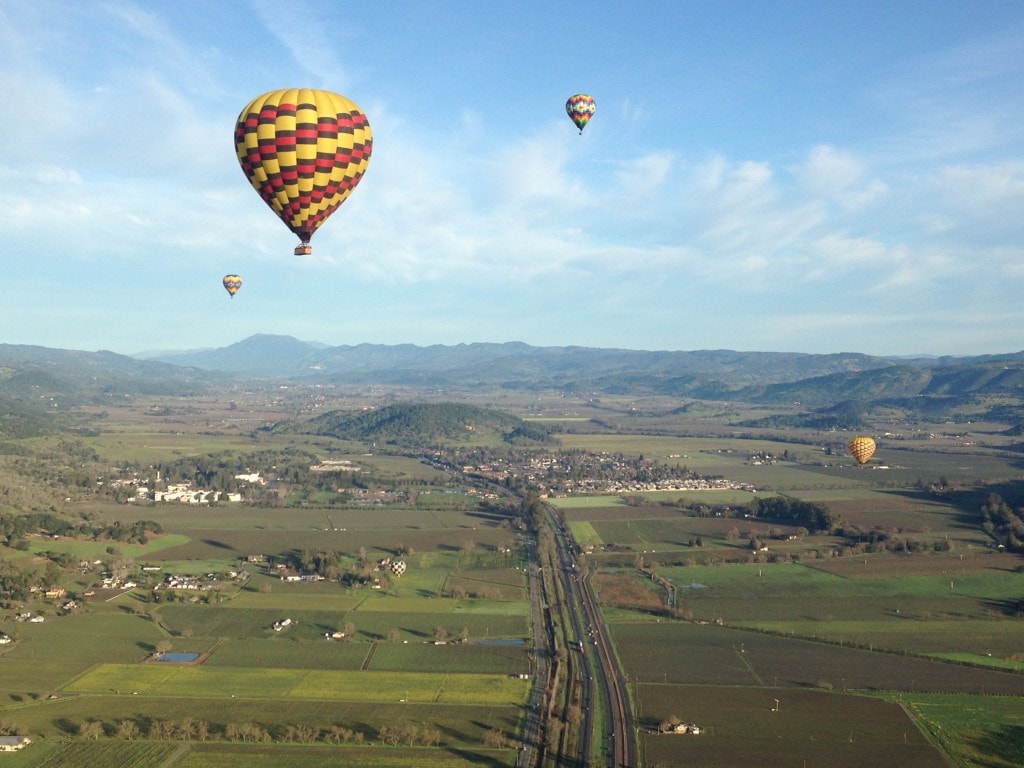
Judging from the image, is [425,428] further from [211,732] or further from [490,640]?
[211,732]

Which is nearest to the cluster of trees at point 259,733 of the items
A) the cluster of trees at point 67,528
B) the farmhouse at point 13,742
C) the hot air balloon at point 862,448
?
the farmhouse at point 13,742

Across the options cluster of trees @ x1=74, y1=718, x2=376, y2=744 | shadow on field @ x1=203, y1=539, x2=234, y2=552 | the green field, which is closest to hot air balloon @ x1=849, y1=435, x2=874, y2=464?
the green field

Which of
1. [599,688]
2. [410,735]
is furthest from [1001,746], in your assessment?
[410,735]

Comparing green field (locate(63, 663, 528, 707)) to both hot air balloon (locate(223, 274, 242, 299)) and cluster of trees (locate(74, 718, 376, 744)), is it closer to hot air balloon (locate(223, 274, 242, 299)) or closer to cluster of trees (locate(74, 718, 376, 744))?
cluster of trees (locate(74, 718, 376, 744))

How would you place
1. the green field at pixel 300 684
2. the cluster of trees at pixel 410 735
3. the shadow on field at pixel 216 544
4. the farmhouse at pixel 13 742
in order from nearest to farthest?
the farmhouse at pixel 13 742
the cluster of trees at pixel 410 735
the green field at pixel 300 684
the shadow on field at pixel 216 544

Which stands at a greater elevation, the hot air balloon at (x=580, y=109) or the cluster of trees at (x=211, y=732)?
the hot air balloon at (x=580, y=109)

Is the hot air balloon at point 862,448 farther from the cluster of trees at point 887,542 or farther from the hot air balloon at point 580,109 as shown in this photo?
the hot air balloon at point 580,109
